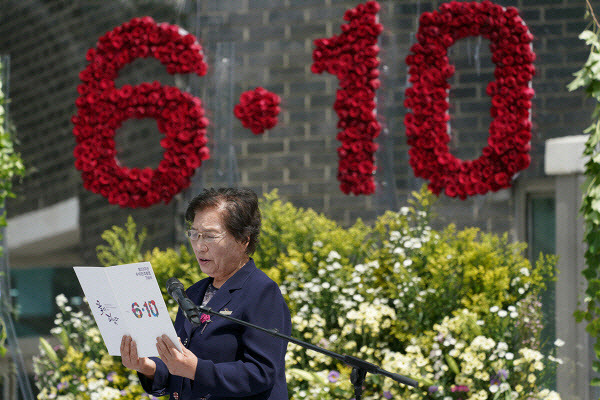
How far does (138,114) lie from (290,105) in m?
0.97

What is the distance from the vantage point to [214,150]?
5039mm

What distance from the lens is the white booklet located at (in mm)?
2119

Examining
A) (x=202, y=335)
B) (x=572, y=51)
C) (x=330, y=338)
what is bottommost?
(x=330, y=338)

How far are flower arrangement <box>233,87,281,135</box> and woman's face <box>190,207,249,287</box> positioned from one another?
2589 millimetres

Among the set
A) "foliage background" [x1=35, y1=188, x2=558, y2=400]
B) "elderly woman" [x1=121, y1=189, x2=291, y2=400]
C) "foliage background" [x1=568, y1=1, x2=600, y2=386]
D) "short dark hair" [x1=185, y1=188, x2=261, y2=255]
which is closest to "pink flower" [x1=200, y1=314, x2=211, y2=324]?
"elderly woman" [x1=121, y1=189, x2=291, y2=400]

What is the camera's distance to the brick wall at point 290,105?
4.63m

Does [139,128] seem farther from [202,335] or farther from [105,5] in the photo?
[202,335]

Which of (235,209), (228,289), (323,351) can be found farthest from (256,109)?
(323,351)

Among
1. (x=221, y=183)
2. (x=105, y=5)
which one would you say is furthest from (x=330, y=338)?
(x=105, y=5)

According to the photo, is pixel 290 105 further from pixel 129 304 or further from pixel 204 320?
pixel 129 304

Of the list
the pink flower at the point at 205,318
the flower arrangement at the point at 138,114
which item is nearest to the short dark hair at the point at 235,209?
the pink flower at the point at 205,318

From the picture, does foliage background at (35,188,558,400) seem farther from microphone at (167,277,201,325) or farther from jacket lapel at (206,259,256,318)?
microphone at (167,277,201,325)

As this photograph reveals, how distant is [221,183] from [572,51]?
2.23m

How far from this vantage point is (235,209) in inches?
94.8
